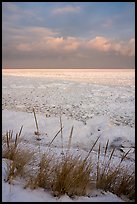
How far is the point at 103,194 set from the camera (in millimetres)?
2957

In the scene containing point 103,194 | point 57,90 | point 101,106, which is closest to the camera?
point 103,194

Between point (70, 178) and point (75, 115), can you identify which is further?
point (75, 115)

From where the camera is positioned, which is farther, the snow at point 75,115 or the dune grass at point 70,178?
the snow at point 75,115

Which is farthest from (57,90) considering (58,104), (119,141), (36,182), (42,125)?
(36,182)

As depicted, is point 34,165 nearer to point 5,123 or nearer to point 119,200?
point 119,200

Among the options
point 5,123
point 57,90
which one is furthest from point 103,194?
point 57,90

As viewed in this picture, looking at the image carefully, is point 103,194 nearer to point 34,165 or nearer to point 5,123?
point 34,165

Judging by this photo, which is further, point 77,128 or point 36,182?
point 77,128

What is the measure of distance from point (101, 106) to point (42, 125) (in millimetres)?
2718

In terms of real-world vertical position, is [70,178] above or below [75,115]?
below

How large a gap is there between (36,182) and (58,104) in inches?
292

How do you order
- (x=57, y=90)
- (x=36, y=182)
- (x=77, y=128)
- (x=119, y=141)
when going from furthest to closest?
(x=57, y=90), (x=77, y=128), (x=119, y=141), (x=36, y=182)

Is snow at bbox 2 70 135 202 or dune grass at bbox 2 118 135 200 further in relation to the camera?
snow at bbox 2 70 135 202

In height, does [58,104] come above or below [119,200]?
above
